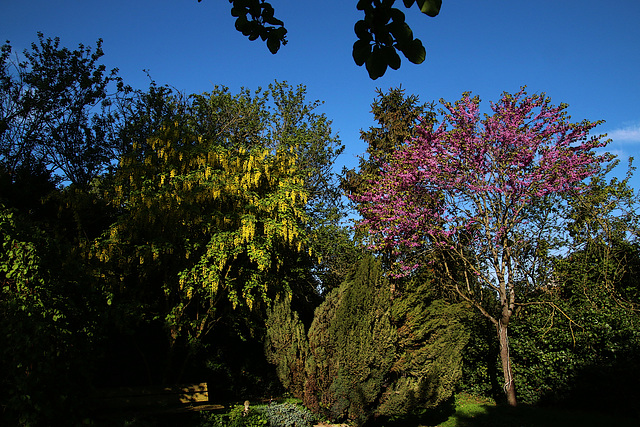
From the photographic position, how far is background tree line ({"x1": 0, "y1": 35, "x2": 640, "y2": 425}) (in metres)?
5.73

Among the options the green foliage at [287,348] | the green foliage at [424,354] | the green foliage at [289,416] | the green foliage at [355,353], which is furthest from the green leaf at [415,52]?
the green foliage at [289,416]

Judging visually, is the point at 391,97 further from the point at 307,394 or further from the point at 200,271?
the point at 307,394

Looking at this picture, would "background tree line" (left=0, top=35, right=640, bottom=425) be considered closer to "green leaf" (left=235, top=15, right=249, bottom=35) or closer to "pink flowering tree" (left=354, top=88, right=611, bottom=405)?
"pink flowering tree" (left=354, top=88, right=611, bottom=405)

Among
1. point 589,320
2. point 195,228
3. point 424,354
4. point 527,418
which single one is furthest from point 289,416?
point 589,320

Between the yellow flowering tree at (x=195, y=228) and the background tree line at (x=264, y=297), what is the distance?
0.06 meters

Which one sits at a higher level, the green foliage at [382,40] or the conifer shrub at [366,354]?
the green foliage at [382,40]

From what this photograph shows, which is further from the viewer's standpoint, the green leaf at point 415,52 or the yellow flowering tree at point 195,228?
the yellow flowering tree at point 195,228

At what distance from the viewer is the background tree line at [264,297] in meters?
5.73

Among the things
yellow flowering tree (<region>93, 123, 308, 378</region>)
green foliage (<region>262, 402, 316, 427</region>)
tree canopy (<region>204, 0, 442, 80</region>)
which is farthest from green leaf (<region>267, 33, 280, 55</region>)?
green foliage (<region>262, 402, 316, 427</region>)

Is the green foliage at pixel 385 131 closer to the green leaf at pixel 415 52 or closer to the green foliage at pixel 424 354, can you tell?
the green foliage at pixel 424 354

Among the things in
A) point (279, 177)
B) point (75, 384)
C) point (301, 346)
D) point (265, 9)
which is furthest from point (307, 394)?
point (265, 9)

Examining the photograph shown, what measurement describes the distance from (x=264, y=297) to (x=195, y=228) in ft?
8.52

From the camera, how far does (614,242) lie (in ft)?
35.0

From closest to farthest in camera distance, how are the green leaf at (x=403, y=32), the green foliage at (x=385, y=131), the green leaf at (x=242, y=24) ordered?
the green leaf at (x=403, y=32)
the green leaf at (x=242, y=24)
the green foliage at (x=385, y=131)
